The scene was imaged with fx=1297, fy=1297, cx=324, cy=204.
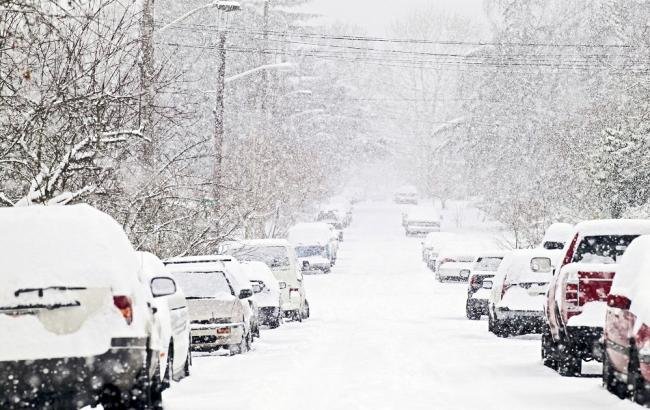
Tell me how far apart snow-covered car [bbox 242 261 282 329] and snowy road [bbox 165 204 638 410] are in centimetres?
41

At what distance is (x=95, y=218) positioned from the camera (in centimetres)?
1102

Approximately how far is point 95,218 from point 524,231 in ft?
127

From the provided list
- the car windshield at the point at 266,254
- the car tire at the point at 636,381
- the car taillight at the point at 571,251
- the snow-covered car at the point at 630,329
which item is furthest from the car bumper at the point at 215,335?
the car windshield at the point at 266,254

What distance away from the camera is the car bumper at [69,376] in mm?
10242

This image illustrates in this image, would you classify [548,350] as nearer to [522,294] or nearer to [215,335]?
[215,335]

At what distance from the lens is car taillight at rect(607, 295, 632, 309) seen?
43.0ft

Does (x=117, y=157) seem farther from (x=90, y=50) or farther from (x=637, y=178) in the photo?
(x=637, y=178)

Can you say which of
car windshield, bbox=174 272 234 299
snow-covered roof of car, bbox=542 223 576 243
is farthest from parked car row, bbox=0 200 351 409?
snow-covered roof of car, bbox=542 223 576 243

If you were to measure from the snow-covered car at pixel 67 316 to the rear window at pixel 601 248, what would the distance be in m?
7.44

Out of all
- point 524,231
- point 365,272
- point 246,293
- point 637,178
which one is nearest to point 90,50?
point 246,293

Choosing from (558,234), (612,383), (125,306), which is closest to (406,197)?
(558,234)

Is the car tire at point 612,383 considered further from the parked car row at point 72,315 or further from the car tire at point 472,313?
the car tire at point 472,313

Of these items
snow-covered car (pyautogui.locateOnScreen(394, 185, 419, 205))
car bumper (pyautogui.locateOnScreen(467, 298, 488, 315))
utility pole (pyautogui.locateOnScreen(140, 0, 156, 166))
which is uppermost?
utility pole (pyautogui.locateOnScreen(140, 0, 156, 166))

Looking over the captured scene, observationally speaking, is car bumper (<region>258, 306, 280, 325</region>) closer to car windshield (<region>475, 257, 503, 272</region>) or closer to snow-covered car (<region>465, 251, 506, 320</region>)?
snow-covered car (<region>465, 251, 506, 320</region>)
